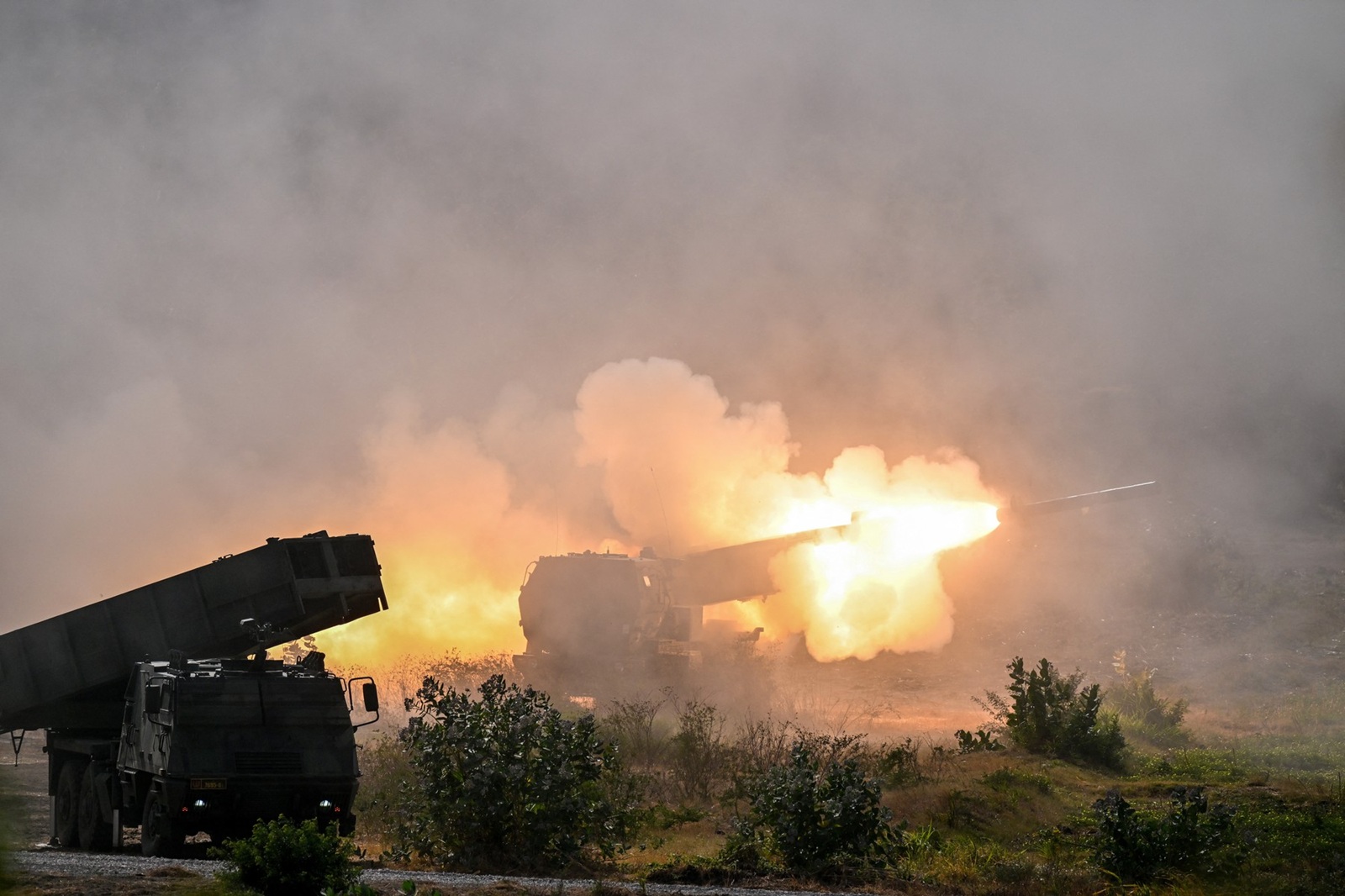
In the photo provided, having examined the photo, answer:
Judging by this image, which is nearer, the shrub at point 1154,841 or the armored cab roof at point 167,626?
the shrub at point 1154,841

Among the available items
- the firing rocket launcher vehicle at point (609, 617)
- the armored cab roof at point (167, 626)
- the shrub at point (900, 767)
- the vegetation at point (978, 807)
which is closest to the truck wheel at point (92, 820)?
A: the armored cab roof at point (167, 626)

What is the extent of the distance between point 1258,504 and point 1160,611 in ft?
31.5

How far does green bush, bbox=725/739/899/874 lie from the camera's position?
→ 13.0m

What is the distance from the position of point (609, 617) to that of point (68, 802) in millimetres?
14588

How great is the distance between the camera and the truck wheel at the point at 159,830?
47.7 ft

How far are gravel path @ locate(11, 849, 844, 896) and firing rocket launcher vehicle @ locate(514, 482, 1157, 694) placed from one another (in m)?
17.1

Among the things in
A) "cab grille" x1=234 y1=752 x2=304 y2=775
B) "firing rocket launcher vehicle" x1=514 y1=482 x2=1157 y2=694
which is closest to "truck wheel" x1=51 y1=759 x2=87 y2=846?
"cab grille" x1=234 y1=752 x2=304 y2=775

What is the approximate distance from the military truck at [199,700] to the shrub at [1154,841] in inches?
328

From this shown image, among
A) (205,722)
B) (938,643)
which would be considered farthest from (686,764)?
(938,643)

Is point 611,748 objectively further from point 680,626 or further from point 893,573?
point 893,573

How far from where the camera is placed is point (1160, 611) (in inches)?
1810

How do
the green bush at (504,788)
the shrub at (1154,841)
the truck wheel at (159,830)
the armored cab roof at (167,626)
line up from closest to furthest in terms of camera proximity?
the shrub at (1154,841), the green bush at (504,788), the truck wheel at (159,830), the armored cab roof at (167,626)

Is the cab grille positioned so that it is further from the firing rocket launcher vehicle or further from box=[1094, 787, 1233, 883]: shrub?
the firing rocket launcher vehicle

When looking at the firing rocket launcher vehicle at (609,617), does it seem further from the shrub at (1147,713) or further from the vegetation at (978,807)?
the vegetation at (978,807)
